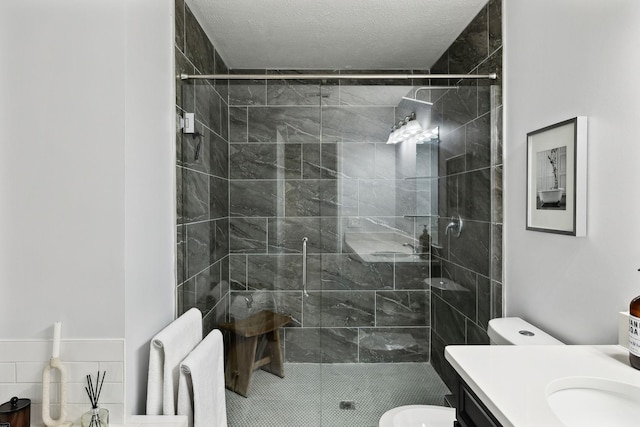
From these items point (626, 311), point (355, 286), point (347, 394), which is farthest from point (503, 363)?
point (347, 394)

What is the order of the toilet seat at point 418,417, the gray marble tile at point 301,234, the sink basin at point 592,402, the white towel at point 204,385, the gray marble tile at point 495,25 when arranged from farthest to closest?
the gray marble tile at point 301,234 → the gray marble tile at point 495,25 → the toilet seat at point 418,417 → the white towel at point 204,385 → the sink basin at point 592,402

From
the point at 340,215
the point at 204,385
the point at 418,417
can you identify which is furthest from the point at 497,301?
the point at 204,385

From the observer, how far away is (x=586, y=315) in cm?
140

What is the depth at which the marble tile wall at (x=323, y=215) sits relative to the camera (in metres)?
2.08

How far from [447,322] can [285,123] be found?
4.70 feet

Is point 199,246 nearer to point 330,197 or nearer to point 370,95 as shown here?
point 330,197

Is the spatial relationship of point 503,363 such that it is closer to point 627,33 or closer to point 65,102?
point 627,33

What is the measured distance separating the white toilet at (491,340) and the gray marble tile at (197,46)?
2.13 m

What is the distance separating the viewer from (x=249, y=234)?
2.13 m

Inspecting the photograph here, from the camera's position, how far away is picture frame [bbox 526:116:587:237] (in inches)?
55.1

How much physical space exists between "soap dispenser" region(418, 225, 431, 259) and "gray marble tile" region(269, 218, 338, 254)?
0.47 meters

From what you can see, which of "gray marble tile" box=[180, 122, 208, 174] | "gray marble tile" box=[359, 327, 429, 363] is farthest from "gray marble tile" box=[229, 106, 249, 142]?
"gray marble tile" box=[359, 327, 429, 363]

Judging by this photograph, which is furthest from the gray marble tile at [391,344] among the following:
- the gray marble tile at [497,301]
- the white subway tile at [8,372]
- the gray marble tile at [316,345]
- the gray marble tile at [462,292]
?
the white subway tile at [8,372]

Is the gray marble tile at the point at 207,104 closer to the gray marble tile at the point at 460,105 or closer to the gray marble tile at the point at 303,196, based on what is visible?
the gray marble tile at the point at 303,196
